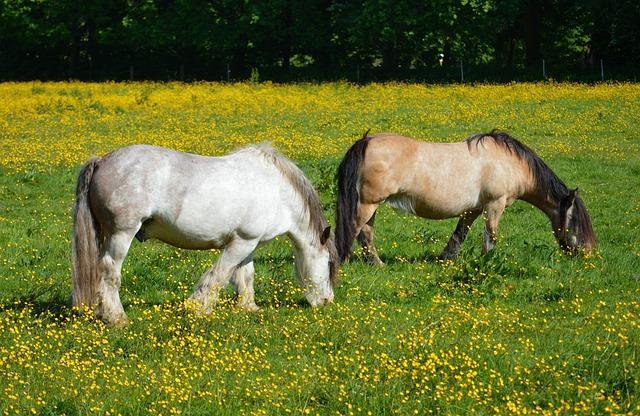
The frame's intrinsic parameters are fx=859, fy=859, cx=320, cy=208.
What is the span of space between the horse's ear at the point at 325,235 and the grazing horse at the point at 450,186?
57.4 inches

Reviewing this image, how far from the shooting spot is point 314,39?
47625 mm

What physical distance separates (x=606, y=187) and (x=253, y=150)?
987 centimetres

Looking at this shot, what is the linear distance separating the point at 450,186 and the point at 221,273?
3.90m

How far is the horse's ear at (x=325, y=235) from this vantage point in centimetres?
896

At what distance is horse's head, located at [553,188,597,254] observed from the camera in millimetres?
11148

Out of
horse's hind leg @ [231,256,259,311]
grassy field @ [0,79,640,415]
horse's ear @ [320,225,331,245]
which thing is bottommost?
grassy field @ [0,79,640,415]

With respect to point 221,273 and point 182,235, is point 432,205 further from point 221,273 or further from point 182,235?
point 182,235

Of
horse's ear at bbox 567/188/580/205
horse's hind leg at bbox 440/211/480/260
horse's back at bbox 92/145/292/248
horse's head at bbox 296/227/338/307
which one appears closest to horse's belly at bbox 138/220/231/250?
horse's back at bbox 92/145/292/248

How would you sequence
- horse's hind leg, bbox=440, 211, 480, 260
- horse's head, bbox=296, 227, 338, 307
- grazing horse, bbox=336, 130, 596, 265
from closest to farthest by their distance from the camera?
horse's head, bbox=296, 227, 338, 307
grazing horse, bbox=336, 130, 596, 265
horse's hind leg, bbox=440, 211, 480, 260

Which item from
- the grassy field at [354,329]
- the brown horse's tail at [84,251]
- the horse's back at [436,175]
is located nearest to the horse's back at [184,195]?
the brown horse's tail at [84,251]

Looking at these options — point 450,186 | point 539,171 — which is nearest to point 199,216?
point 450,186

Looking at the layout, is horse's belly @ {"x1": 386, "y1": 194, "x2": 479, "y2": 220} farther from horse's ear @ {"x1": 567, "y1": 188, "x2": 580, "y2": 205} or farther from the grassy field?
horse's ear @ {"x1": 567, "y1": 188, "x2": 580, "y2": 205}

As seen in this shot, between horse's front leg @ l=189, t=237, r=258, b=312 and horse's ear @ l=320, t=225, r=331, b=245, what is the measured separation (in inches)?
29.9

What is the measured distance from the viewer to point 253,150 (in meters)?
8.96
